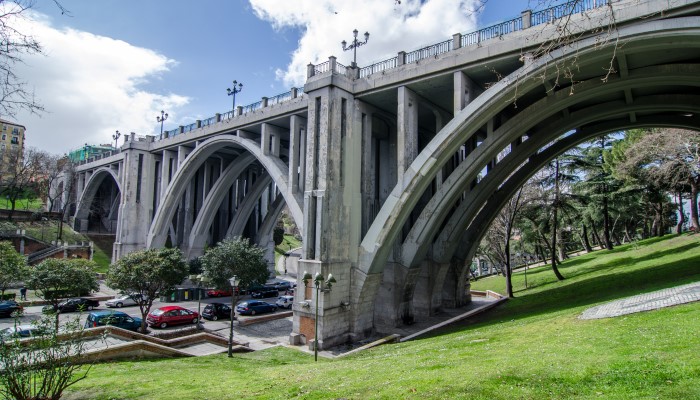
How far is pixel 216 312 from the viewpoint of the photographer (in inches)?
933

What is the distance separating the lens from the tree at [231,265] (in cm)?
2459

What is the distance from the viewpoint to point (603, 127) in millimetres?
21859

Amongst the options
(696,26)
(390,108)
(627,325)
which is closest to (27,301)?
(390,108)

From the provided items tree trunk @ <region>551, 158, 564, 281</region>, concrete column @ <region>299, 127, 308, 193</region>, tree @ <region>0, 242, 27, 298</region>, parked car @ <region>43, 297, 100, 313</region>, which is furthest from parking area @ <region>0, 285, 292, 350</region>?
tree trunk @ <region>551, 158, 564, 281</region>

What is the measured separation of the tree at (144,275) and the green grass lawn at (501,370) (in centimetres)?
814

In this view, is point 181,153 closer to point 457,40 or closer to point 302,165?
point 302,165

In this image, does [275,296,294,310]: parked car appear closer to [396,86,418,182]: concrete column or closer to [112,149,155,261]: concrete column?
[396,86,418,182]: concrete column

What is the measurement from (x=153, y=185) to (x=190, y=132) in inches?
343

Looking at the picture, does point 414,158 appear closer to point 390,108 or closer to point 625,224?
point 390,108

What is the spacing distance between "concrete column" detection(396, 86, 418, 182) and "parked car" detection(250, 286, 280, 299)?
64.4ft

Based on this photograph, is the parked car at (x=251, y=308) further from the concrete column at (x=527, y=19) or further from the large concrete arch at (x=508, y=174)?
the concrete column at (x=527, y=19)

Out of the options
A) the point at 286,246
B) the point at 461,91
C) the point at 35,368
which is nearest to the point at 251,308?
the point at 461,91

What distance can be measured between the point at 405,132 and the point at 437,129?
3.89 meters

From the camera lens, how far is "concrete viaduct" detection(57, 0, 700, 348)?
555 inches
